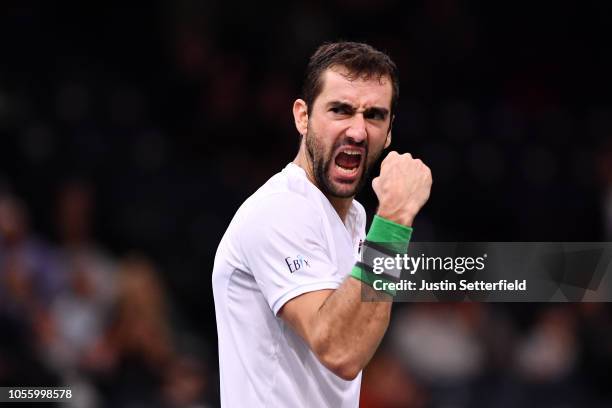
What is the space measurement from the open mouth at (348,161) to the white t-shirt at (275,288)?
0.38 ft

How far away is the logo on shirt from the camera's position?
320 centimetres

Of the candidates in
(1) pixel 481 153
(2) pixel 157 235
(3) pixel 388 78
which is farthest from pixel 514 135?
(3) pixel 388 78

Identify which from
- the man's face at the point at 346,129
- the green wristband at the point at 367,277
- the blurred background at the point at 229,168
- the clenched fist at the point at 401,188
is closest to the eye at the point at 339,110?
the man's face at the point at 346,129

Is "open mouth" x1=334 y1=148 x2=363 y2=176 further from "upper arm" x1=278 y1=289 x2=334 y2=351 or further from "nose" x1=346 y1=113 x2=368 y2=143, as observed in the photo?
"upper arm" x1=278 y1=289 x2=334 y2=351

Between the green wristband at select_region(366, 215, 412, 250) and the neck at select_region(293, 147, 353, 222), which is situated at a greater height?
the neck at select_region(293, 147, 353, 222)

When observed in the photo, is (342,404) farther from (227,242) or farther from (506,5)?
(506,5)

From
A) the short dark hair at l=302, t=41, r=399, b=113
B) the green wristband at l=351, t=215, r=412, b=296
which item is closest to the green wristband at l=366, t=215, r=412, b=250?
the green wristband at l=351, t=215, r=412, b=296

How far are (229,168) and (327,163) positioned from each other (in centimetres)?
576

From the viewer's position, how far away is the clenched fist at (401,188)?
318cm

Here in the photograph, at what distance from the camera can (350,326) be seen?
3037 mm

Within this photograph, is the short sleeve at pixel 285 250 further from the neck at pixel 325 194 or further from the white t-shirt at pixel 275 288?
the neck at pixel 325 194

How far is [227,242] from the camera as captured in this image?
345cm

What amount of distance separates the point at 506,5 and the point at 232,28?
3.05m

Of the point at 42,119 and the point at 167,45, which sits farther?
the point at 167,45
